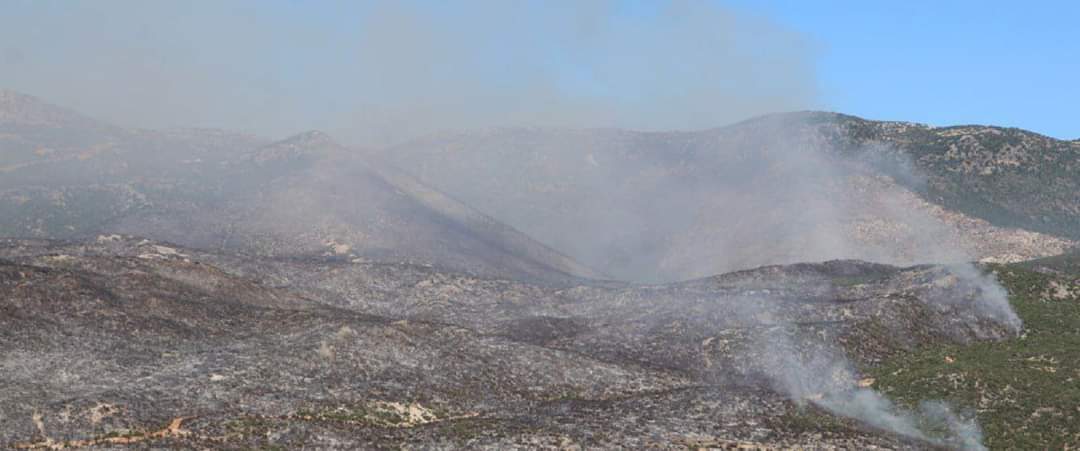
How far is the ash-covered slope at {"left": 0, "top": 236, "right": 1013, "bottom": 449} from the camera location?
55688 mm

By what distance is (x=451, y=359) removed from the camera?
230ft

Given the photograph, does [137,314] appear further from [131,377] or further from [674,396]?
[674,396]

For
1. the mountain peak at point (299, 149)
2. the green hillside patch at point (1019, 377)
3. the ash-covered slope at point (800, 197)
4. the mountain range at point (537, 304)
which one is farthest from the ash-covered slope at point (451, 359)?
the mountain peak at point (299, 149)

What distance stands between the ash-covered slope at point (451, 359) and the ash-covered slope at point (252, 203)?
25.7 metres

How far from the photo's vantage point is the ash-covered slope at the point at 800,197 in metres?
141

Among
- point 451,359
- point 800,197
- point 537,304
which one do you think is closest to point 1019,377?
point 451,359

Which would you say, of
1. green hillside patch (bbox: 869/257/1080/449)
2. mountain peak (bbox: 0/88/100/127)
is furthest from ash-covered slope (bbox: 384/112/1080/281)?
mountain peak (bbox: 0/88/100/127)

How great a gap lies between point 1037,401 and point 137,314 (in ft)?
185

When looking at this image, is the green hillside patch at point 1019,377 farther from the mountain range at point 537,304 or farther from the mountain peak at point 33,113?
the mountain peak at point 33,113

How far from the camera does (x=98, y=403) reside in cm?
5569

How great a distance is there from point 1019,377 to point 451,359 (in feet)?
113

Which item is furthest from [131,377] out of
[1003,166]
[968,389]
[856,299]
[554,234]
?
[1003,166]

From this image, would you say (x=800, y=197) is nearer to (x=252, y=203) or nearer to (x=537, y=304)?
(x=537, y=304)

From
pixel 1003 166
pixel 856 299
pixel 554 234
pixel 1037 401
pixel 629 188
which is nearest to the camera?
pixel 1037 401
